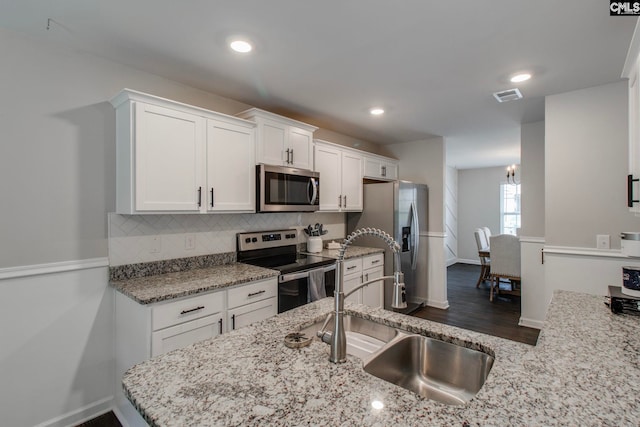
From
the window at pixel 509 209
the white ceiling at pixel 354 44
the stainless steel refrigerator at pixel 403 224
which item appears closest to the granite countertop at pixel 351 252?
the stainless steel refrigerator at pixel 403 224

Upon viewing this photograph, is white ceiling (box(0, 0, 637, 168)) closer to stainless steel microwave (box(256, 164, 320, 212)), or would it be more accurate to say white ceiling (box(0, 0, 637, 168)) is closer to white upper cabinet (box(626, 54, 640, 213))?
white upper cabinet (box(626, 54, 640, 213))

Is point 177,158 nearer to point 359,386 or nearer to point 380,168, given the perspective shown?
point 359,386

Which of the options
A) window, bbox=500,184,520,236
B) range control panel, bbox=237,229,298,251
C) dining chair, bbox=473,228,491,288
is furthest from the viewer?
window, bbox=500,184,520,236

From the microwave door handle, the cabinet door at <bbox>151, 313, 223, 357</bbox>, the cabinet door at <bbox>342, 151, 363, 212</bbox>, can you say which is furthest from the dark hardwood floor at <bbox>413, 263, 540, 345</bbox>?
the cabinet door at <bbox>151, 313, 223, 357</bbox>

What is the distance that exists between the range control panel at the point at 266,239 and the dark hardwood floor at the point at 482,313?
6.85ft

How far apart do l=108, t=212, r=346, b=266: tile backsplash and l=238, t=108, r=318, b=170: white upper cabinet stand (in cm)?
61

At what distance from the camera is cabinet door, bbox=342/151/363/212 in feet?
12.6

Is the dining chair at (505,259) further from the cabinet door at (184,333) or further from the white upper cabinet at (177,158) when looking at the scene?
the cabinet door at (184,333)

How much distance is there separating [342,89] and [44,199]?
2.31 m

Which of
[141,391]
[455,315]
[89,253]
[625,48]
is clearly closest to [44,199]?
[89,253]

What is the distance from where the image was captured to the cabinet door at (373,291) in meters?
3.54

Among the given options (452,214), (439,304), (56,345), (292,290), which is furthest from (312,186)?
(452,214)

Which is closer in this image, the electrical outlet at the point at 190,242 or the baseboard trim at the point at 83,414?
the baseboard trim at the point at 83,414

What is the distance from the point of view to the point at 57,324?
2.01 meters
